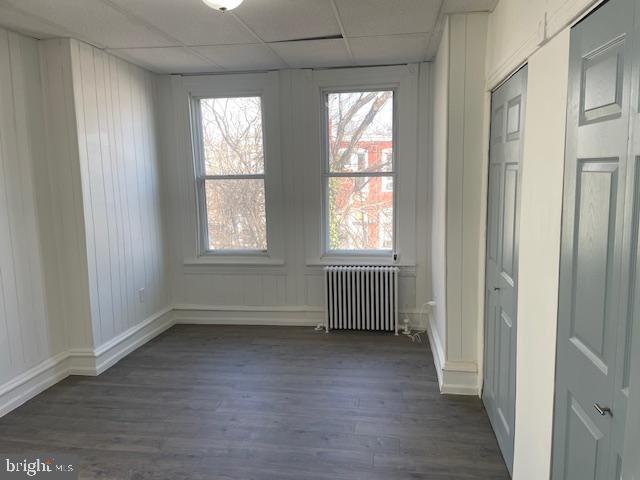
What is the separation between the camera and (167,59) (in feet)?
12.6

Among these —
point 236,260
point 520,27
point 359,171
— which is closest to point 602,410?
point 520,27

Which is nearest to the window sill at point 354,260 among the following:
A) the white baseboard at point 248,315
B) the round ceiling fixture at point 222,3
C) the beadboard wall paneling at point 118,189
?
the white baseboard at point 248,315

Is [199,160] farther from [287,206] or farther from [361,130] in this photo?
[361,130]

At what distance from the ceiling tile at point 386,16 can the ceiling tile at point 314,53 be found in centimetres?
33

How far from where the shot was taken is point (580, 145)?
1.37 meters

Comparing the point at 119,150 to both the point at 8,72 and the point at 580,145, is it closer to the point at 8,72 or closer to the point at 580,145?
the point at 8,72

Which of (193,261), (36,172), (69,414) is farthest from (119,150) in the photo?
(69,414)

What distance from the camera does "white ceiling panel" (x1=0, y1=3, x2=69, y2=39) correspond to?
269cm

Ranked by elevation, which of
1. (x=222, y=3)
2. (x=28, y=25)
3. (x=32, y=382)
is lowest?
(x=32, y=382)

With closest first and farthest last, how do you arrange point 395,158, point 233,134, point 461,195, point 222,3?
point 222,3
point 461,195
point 395,158
point 233,134

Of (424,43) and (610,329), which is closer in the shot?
(610,329)

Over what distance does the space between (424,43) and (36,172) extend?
303 cm

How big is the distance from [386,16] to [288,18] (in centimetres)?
63

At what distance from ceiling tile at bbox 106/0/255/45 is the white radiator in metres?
2.22
